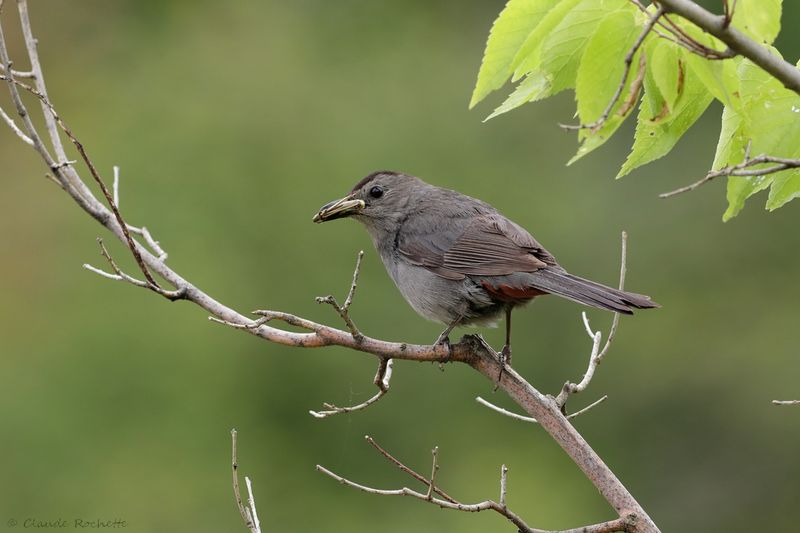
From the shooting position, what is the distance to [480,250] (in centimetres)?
441

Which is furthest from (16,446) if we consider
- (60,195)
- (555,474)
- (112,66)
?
(112,66)

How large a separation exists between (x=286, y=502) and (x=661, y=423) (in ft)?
14.9

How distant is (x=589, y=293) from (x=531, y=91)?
1.38m

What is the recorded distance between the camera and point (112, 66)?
15047mm

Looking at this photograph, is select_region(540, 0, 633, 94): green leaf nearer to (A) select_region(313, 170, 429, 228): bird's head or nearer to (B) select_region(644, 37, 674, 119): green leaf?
(B) select_region(644, 37, 674, 119): green leaf

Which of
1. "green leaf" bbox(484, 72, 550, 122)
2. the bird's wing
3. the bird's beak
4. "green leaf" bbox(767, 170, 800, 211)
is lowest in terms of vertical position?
"green leaf" bbox(767, 170, 800, 211)

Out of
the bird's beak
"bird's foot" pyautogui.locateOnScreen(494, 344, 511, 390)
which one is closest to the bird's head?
the bird's beak

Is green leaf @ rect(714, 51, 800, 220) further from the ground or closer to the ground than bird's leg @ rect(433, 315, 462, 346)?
closer to the ground

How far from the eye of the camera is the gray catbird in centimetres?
404

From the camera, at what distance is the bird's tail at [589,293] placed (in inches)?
Answer: 123

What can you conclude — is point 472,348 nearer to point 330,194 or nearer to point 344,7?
point 330,194

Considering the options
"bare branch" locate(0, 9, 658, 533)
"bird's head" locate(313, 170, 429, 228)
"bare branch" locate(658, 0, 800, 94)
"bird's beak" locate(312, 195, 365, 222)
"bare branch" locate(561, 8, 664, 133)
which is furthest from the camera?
"bird's head" locate(313, 170, 429, 228)

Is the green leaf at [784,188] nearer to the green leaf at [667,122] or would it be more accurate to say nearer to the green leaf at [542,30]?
the green leaf at [667,122]

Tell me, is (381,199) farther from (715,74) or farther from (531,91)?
(715,74)
